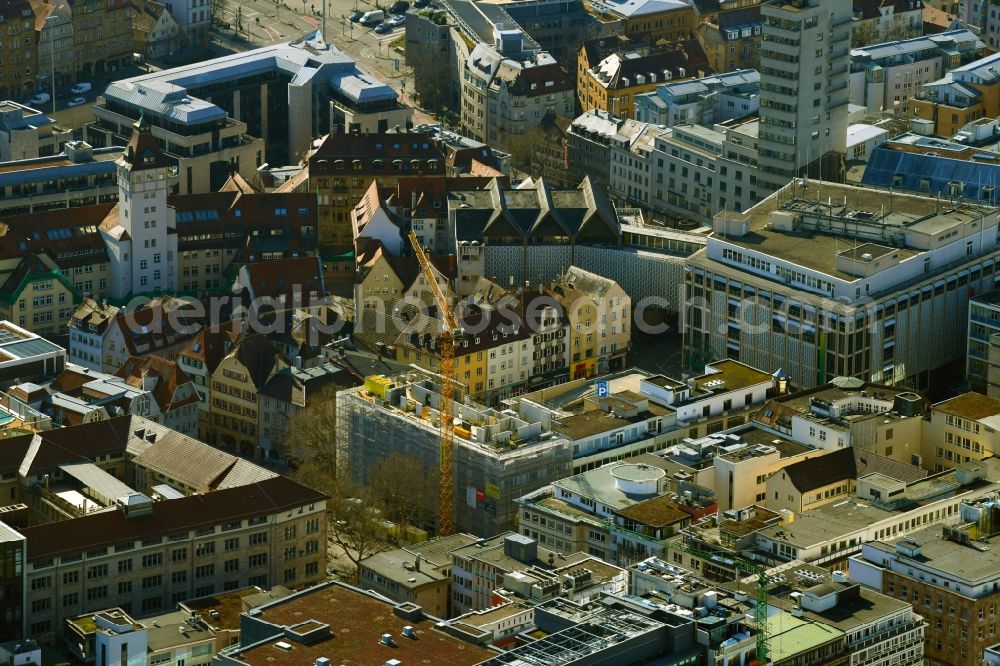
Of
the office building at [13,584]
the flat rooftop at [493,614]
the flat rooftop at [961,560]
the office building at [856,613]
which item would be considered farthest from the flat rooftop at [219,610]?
the flat rooftop at [961,560]

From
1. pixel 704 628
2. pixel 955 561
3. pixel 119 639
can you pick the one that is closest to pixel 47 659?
pixel 119 639

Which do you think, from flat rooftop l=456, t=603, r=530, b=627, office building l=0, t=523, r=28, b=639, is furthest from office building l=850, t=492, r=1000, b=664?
office building l=0, t=523, r=28, b=639

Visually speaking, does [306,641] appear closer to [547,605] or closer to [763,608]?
[547,605]

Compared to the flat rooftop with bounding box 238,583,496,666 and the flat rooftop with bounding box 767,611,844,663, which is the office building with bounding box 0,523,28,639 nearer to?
the flat rooftop with bounding box 238,583,496,666

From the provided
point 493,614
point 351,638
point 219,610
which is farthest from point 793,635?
point 219,610

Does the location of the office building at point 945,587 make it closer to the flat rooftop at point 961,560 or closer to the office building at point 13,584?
the flat rooftop at point 961,560

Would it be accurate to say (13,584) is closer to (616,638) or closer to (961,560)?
(616,638)

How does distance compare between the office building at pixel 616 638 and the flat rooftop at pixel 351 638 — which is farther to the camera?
the flat rooftop at pixel 351 638
